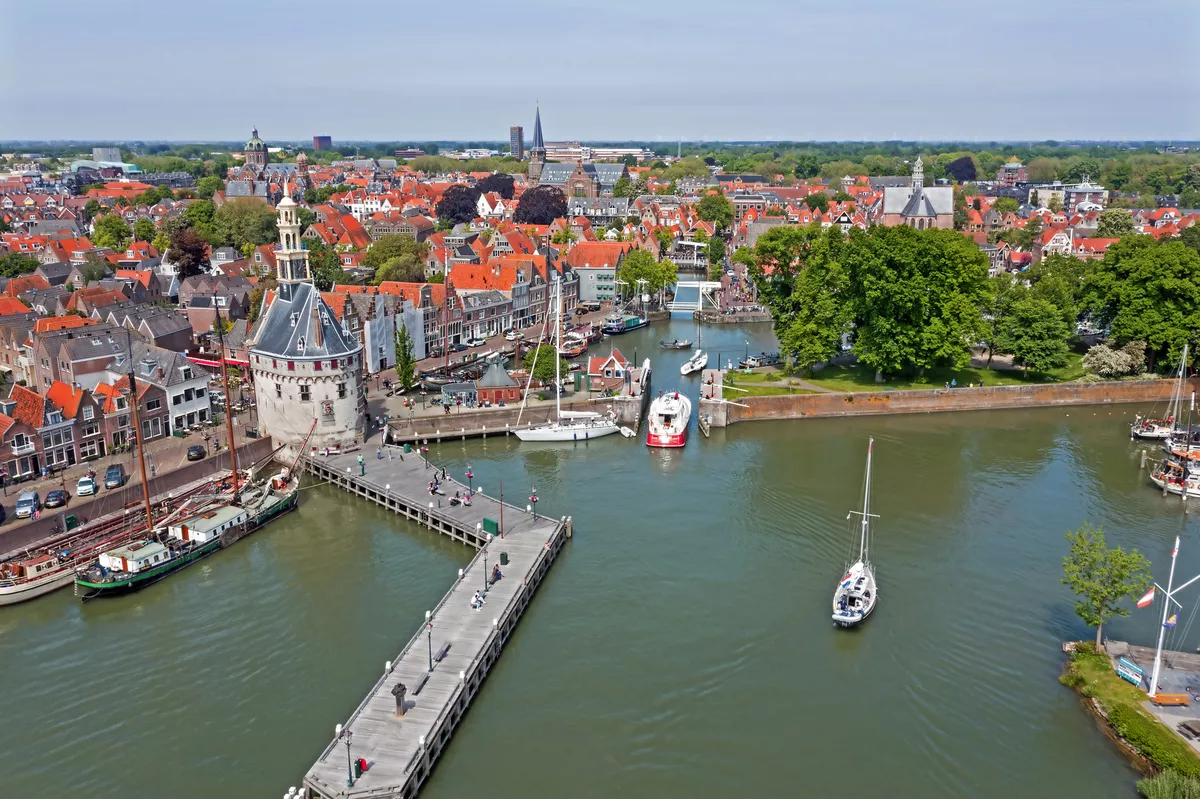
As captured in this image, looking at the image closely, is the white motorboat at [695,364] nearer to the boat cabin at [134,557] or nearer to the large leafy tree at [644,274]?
the large leafy tree at [644,274]

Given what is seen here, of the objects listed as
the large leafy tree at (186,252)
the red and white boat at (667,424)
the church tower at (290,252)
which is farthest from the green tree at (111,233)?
the red and white boat at (667,424)

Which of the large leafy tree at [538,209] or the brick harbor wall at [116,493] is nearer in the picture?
the brick harbor wall at [116,493]

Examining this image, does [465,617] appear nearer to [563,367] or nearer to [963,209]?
[563,367]

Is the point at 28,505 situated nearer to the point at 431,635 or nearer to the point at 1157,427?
the point at 431,635

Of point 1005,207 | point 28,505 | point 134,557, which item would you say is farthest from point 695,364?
A: point 1005,207

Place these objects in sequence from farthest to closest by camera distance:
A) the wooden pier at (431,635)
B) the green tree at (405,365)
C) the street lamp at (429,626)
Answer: the green tree at (405,365)
the street lamp at (429,626)
the wooden pier at (431,635)

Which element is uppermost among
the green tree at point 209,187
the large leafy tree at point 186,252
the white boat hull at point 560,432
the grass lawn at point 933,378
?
the green tree at point 209,187
